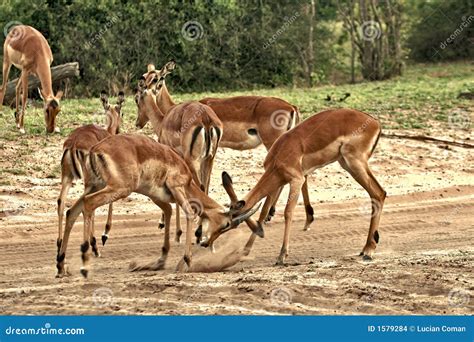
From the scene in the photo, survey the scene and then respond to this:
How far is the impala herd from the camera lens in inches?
371

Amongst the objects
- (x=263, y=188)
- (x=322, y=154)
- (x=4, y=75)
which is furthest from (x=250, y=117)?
(x=4, y=75)

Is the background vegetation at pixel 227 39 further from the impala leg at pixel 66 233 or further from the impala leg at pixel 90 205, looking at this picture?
the impala leg at pixel 90 205

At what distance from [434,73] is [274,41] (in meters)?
4.23

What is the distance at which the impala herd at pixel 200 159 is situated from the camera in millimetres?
9414

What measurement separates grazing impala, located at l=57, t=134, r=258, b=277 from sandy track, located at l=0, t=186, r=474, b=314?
335 millimetres

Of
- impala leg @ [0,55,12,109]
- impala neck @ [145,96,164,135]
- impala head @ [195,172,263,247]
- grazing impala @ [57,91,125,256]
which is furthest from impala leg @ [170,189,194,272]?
impala leg @ [0,55,12,109]

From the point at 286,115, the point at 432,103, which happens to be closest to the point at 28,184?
the point at 286,115

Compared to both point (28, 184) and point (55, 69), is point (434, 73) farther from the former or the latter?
point (28, 184)

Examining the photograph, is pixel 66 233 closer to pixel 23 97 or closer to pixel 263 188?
pixel 263 188

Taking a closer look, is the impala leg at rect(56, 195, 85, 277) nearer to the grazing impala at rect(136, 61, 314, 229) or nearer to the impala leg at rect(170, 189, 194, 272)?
the impala leg at rect(170, 189, 194, 272)

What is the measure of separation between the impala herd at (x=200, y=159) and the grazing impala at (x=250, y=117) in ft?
0.04

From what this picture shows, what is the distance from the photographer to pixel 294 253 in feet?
35.4

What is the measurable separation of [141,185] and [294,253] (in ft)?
6.51

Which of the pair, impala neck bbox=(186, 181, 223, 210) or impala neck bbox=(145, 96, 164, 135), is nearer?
impala neck bbox=(186, 181, 223, 210)
